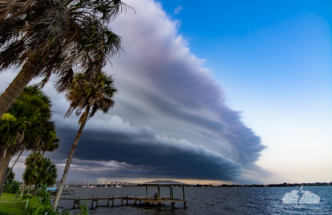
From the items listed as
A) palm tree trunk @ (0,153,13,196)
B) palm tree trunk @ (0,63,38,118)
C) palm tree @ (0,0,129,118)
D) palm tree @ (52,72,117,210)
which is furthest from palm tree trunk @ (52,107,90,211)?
palm tree trunk @ (0,63,38,118)

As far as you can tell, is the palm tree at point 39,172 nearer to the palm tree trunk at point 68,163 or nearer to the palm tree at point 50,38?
the palm tree trunk at point 68,163

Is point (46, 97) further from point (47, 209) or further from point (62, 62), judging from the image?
point (47, 209)

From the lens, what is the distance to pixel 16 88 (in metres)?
5.11

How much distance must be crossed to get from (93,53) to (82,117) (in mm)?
11899

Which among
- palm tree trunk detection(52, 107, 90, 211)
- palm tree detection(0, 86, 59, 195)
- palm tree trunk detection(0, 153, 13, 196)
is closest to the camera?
palm tree detection(0, 86, 59, 195)

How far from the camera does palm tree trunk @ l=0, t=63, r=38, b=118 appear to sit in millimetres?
4867

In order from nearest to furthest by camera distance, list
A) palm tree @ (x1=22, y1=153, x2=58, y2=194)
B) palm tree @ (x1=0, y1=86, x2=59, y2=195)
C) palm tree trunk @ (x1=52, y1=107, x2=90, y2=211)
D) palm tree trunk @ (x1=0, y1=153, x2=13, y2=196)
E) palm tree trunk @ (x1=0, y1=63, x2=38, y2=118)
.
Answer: palm tree trunk @ (x1=0, y1=63, x2=38, y2=118)
palm tree @ (x1=0, y1=86, x2=59, y2=195)
palm tree trunk @ (x1=0, y1=153, x2=13, y2=196)
palm tree trunk @ (x1=52, y1=107, x2=90, y2=211)
palm tree @ (x1=22, y1=153, x2=58, y2=194)

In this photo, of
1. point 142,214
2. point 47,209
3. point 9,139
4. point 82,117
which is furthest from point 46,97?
point 142,214

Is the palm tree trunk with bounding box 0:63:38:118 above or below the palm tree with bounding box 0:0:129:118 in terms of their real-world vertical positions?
below

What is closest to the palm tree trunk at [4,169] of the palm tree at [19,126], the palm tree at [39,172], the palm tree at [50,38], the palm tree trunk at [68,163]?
the palm tree at [19,126]

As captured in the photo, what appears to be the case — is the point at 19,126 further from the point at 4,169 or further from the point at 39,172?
the point at 39,172

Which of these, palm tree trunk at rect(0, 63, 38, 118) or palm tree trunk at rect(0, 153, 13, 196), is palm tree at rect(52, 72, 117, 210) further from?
palm tree trunk at rect(0, 63, 38, 118)

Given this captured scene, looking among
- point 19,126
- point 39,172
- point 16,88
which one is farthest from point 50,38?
point 39,172

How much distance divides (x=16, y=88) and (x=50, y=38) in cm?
160
